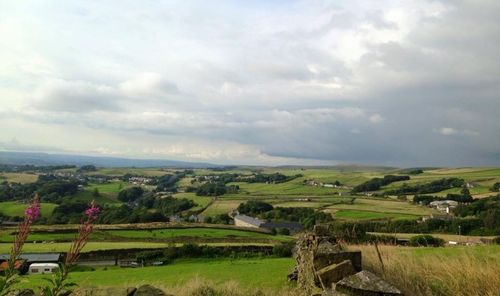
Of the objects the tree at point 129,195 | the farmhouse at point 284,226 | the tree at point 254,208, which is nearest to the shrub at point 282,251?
the farmhouse at point 284,226

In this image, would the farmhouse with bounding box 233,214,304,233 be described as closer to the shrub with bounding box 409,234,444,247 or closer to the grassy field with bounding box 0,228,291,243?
the grassy field with bounding box 0,228,291,243

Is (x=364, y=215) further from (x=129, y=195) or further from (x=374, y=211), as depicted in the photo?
(x=129, y=195)

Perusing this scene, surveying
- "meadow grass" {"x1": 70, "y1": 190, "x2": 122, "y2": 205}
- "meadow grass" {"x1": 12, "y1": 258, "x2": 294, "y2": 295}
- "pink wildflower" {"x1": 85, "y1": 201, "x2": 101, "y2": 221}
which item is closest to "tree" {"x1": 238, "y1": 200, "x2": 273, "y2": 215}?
"meadow grass" {"x1": 70, "y1": 190, "x2": 122, "y2": 205}

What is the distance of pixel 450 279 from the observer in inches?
308

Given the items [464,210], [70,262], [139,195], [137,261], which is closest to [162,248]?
[137,261]

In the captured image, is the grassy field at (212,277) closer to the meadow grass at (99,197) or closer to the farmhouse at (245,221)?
the farmhouse at (245,221)

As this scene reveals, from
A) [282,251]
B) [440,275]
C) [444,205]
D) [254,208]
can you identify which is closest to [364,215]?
[444,205]

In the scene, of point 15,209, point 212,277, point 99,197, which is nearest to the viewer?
point 212,277

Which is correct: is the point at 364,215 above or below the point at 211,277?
below

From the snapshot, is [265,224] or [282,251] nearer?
[282,251]

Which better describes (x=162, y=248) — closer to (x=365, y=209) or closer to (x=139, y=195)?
(x=365, y=209)

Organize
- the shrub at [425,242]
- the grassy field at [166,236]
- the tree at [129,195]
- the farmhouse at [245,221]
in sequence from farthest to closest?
1. the tree at [129,195]
2. the farmhouse at [245,221]
3. the grassy field at [166,236]
4. the shrub at [425,242]

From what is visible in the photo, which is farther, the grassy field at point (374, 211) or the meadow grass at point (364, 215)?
the grassy field at point (374, 211)

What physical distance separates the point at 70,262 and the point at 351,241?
12154 millimetres
